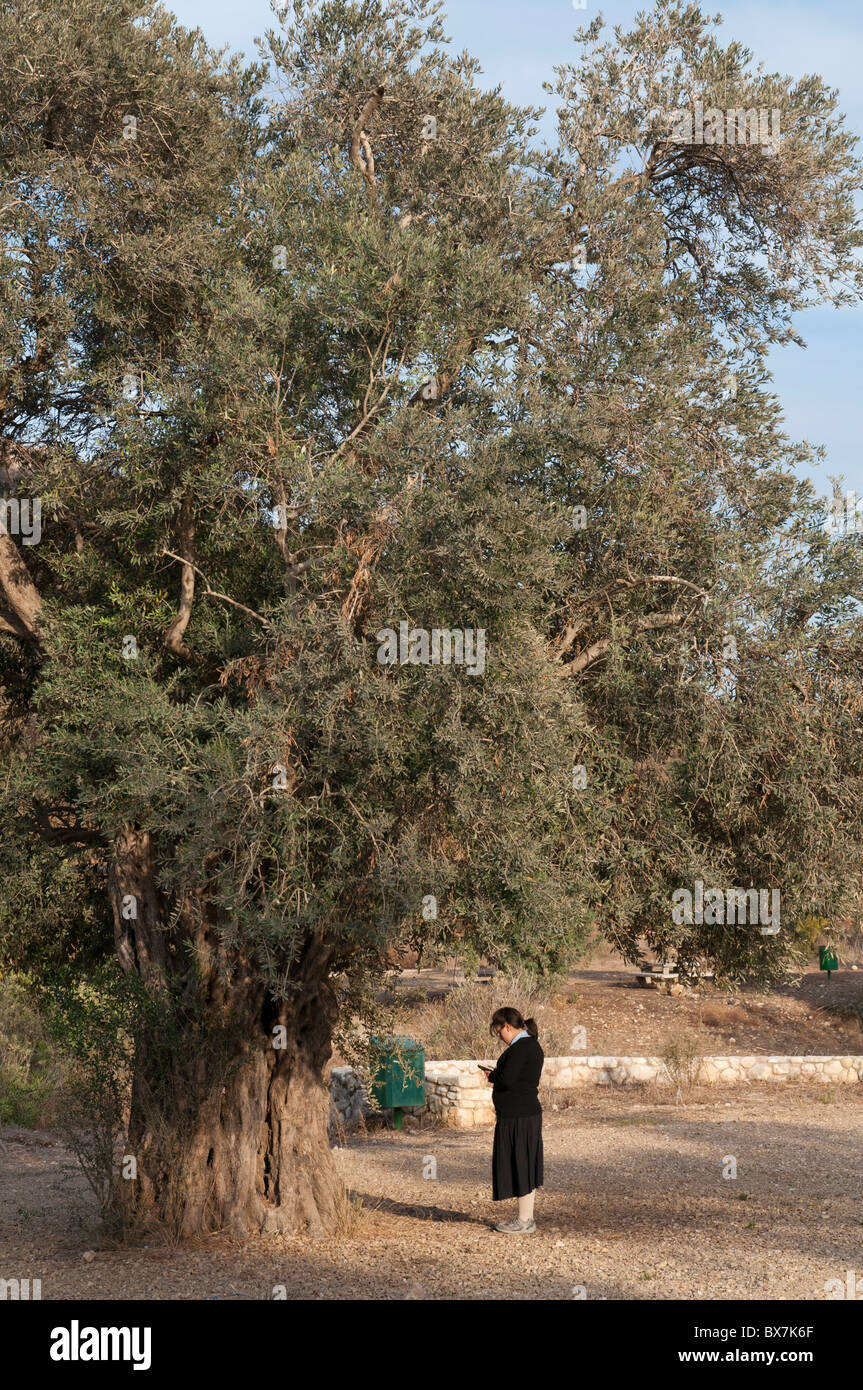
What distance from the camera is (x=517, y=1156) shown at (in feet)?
30.7

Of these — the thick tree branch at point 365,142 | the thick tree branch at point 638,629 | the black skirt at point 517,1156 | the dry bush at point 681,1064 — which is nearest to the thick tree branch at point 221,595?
the thick tree branch at point 638,629

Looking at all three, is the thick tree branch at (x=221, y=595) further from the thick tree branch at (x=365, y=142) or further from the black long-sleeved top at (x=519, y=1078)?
the black long-sleeved top at (x=519, y=1078)

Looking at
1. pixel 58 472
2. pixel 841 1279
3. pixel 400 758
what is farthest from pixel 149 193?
pixel 841 1279

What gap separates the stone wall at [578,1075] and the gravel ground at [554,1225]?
0.55m

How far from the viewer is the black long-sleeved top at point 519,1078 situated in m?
9.33

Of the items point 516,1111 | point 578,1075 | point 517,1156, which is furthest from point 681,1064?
point 516,1111

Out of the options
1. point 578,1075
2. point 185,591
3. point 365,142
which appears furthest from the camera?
point 578,1075

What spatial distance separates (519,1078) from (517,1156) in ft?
1.99

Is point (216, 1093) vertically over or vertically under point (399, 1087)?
over

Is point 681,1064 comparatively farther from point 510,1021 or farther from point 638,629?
point 638,629

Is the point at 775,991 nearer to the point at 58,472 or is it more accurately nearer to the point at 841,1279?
the point at 841,1279

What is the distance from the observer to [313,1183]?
9.60m

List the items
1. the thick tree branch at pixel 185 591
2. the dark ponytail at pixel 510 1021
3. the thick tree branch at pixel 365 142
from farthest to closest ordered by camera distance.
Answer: the thick tree branch at pixel 365 142, the dark ponytail at pixel 510 1021, the thick tree branch at pixel 185 591

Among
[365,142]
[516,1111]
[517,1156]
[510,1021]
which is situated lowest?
[517,1156]
